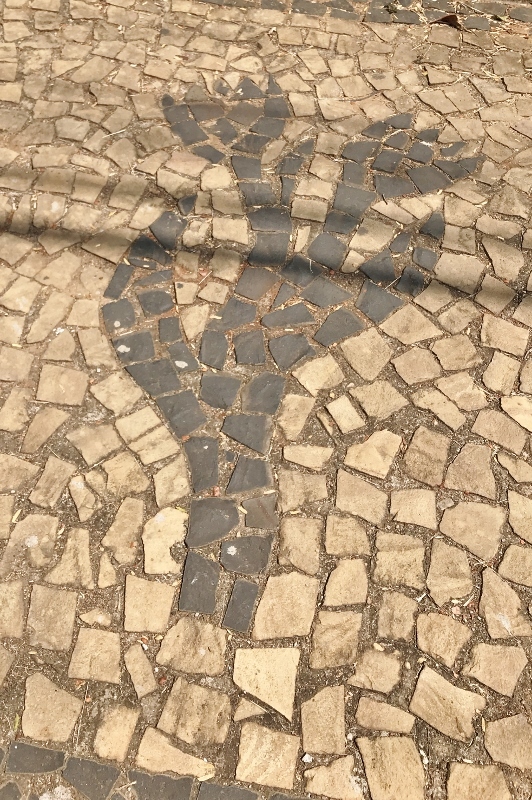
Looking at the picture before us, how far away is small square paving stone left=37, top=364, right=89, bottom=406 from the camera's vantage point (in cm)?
362

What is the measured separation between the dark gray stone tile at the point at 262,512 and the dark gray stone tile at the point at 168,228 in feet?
5.81

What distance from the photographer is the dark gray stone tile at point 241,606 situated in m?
2.93

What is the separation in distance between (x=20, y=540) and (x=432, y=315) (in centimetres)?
244

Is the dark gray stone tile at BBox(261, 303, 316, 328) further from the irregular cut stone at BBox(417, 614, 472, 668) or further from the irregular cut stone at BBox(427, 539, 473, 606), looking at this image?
the irregular cut stone at BBox(417, 614, 472, 668)

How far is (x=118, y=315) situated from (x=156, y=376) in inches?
19.6

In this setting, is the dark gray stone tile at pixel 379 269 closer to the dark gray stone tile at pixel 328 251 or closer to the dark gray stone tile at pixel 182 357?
the dark gray stone tile at pixel 328 251

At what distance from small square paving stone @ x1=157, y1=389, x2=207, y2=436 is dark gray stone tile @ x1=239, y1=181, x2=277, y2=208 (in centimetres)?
146

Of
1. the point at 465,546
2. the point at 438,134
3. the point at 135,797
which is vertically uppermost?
the point at 438,134

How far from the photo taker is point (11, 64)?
5.32 meters

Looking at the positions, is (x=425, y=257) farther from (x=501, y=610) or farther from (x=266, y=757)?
(x=266, y=757)

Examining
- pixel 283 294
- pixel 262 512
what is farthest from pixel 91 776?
pixel 283 294

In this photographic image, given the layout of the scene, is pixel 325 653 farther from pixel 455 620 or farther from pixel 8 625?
pixel 8 625

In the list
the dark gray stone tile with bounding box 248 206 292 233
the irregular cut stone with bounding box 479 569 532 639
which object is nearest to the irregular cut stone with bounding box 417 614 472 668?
the irregular cut stone with bounding box 479 569 532 639

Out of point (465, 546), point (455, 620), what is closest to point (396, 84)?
point (465, 546)
